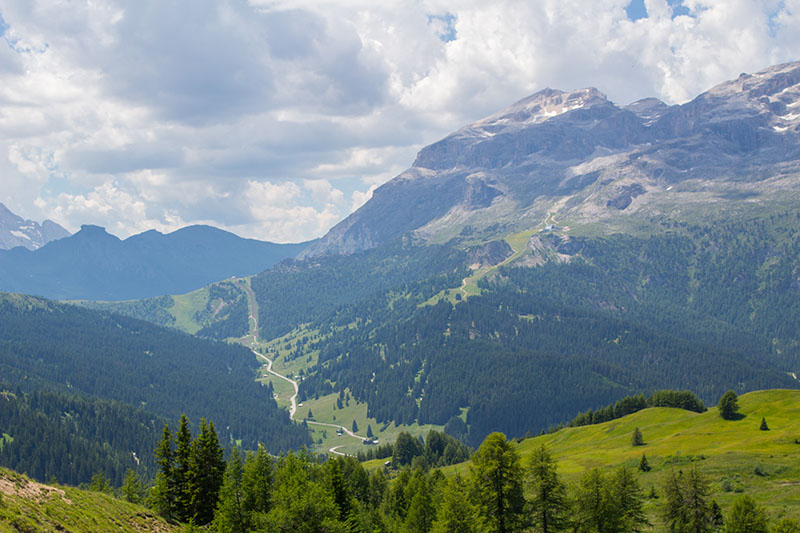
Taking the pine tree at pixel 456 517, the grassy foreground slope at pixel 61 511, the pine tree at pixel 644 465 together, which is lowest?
the pine tree at pixel 644 465

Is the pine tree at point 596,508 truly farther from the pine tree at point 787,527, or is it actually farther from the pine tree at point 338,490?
the pine tree at point 338,490

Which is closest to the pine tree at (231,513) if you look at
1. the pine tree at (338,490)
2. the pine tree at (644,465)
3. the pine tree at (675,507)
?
the pine tree at (338,490)

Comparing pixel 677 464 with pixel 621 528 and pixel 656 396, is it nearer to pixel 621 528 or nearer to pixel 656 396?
pixel 621 528

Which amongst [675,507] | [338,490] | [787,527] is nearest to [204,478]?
[338,490]

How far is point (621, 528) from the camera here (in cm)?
→ 5656

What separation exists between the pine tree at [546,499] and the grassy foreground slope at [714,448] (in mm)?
15211

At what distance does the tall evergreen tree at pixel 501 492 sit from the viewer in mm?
54469

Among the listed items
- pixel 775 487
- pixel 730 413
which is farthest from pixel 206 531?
pixel 730 413

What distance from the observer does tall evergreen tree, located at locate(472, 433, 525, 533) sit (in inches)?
2144

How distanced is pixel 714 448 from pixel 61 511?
9611 cm

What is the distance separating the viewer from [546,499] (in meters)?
56.0

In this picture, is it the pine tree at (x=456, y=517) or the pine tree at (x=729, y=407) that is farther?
the pine tree at (x=729, y=407)

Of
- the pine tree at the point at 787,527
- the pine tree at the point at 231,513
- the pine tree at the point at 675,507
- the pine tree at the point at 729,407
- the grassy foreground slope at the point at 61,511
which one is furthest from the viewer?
the pine tree at the point at 729,407

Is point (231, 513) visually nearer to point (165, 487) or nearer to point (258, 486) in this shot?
point (258, 486)
